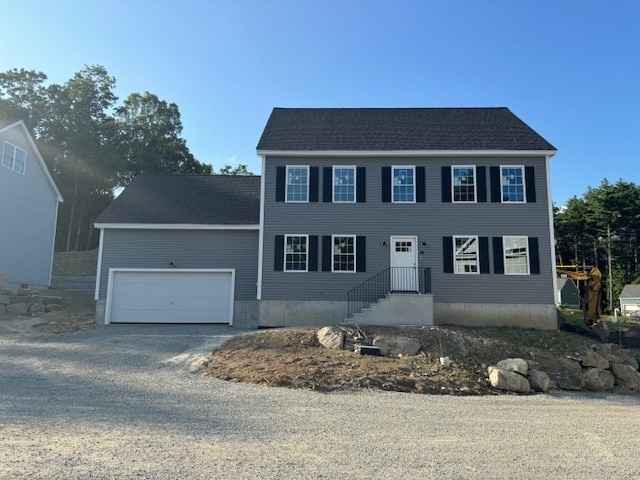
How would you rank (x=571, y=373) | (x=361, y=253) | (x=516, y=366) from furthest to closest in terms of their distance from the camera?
(x=361, y=253) → (x=571, y=373) → (x=516, y=366)

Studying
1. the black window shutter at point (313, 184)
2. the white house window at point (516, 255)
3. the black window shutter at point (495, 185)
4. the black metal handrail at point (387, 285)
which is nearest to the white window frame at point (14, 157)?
the black window shutter at point (313, 184)

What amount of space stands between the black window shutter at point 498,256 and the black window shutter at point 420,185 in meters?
2.78

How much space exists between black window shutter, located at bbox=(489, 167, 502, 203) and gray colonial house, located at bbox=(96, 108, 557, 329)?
34 mm

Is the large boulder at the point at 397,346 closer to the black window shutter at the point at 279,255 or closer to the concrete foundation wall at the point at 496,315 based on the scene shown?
the concrete foundation wall at the point at 496,315

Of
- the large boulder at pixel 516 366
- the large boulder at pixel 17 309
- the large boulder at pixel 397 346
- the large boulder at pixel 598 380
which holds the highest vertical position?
the large boulder at pixel 17 309

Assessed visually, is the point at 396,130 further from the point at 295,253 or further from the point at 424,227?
the point at 295,253

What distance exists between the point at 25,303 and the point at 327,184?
11.8 m

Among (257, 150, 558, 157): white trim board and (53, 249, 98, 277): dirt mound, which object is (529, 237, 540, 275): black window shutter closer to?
(257, 150, 558, 157): white trim board

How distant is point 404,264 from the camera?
16109 millimetres

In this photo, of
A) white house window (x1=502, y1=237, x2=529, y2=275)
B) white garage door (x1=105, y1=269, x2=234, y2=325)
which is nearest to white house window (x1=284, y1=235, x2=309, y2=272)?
white garage door (x1=105, y1=269, x2=234, y2=325)

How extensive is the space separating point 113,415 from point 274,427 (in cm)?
226

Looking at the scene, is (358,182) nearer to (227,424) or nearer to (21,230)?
(227,424)

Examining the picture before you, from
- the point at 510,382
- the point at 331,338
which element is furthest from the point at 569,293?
the point at 331,338

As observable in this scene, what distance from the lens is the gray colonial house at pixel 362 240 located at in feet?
51.8
